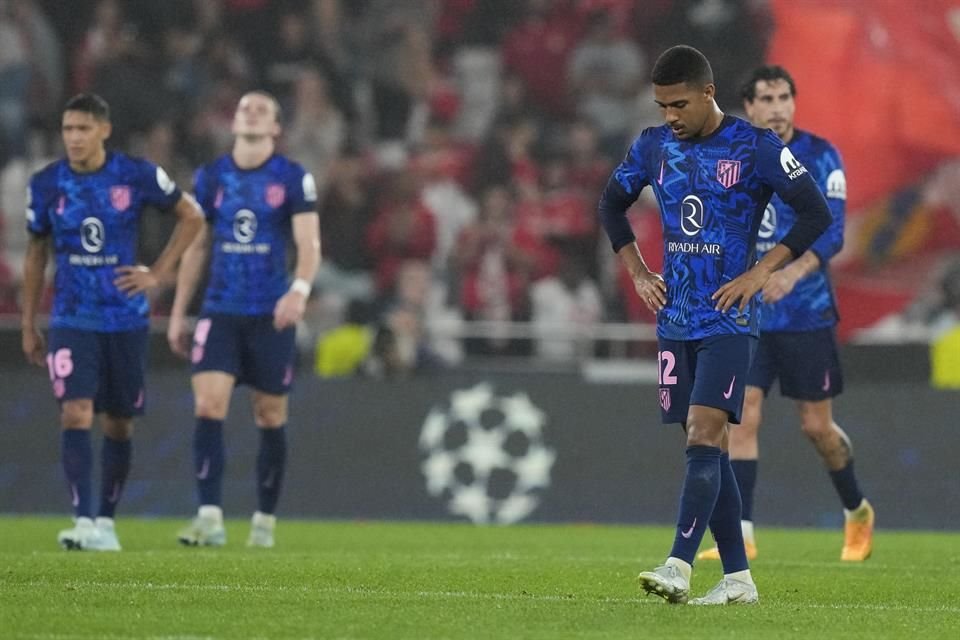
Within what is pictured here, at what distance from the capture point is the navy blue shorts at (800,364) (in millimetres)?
9766

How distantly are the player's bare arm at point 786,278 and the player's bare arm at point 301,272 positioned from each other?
2.87 m

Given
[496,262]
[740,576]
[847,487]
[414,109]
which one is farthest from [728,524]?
[414,109]

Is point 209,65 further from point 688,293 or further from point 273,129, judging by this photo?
point 688,293

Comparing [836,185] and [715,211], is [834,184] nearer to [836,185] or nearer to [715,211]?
[836,185]

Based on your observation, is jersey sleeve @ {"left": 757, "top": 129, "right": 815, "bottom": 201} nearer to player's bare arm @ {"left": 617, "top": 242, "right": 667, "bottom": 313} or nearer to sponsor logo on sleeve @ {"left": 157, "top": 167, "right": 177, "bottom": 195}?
player's bare arm @ {"left": 617, "top": 242, "right": 667, "bottom": 313}

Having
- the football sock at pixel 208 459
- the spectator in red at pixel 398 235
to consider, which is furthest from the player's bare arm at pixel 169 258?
the spectator in red at pixel 398 235

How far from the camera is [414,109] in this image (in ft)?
61.2

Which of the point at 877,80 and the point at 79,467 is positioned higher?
the point at 877,80

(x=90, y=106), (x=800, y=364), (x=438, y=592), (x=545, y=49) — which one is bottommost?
(x=438, y=592)

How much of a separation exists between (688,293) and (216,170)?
4635 mm

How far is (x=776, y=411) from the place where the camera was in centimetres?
1312

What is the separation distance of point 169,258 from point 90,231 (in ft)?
1.53

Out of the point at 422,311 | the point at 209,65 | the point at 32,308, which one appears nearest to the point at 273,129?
the point at 32,308

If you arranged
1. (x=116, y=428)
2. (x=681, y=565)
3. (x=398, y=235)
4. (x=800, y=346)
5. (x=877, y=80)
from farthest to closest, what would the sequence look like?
(x=877, y=80), (x=398, y=235), (x=116, y=428), (x=800, y=346), (x=681, y=565)
